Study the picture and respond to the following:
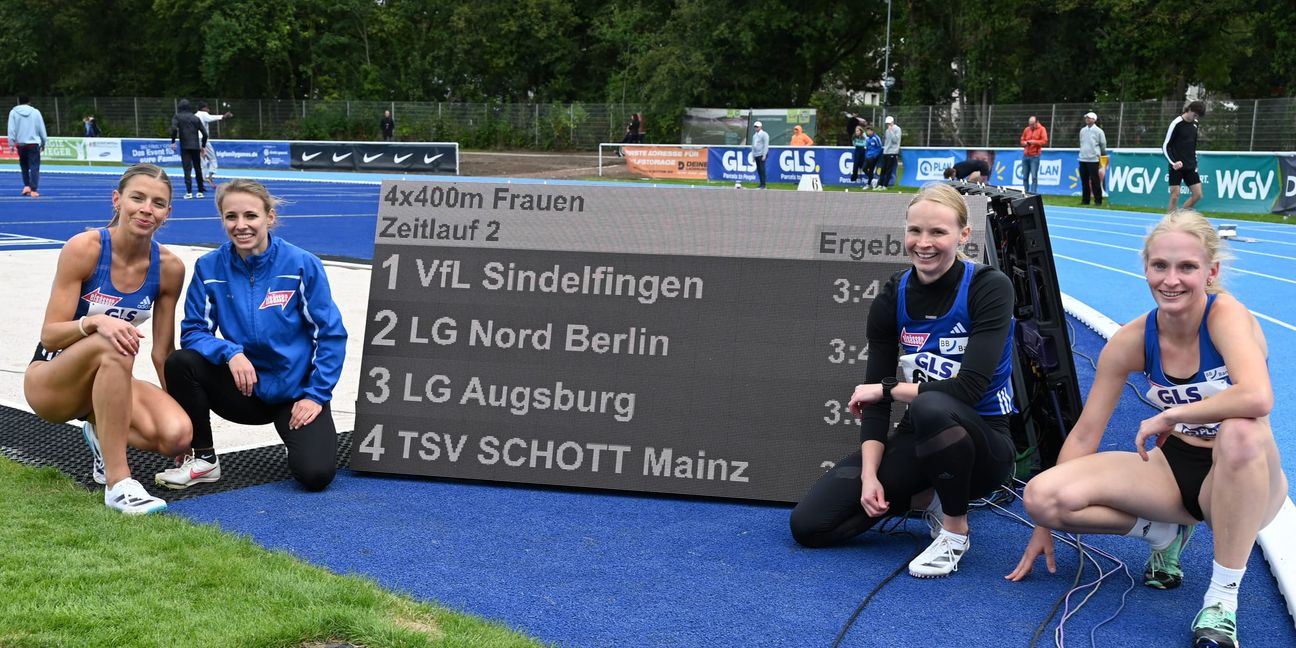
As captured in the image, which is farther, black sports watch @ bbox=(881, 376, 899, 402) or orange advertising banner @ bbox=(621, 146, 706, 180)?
orange advertising banner @ bbox=(621, 146, 706, 180)

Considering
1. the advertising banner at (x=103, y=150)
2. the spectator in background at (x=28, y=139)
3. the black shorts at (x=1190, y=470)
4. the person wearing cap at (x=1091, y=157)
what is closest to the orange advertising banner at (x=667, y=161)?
the person wearing cap at (x=1091, y=157)

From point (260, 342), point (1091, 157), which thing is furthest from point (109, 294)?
point (1091, 157)

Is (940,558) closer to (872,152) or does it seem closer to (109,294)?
(109,294)

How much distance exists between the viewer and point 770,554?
4.48 meters

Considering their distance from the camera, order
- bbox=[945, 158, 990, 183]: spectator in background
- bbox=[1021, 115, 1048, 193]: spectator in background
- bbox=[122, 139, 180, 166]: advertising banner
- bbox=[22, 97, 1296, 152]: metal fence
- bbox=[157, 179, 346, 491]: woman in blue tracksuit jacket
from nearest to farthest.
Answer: bbox=[157, 179, 346, 491]: woman in blue tracksuit jacket
bbox=[945, 158, 990, 183]: spectator in background
bbox=[1021, 115, 1048, 193]: spectator in background
bbox=[22, 97, 1296, 152]: metal fence
bbox=[122, 139, 180, 166]: advertising banner

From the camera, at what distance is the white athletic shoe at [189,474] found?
5094 millimetres

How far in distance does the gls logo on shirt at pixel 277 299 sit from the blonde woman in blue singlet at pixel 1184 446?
3231 mm

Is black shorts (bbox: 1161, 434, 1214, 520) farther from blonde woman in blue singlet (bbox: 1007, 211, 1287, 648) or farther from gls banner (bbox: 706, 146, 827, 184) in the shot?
gls banner (bbox: 706, 146, 827, 184)

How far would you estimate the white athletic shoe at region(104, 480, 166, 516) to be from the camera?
4.63 m

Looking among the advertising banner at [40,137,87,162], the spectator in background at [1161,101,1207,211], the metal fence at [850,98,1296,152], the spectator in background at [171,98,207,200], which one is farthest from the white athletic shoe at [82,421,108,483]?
the advertising banner at [40,137,87,162]

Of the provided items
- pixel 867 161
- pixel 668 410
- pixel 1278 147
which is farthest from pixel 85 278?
pixel 1278 147

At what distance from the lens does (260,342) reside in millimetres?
5105

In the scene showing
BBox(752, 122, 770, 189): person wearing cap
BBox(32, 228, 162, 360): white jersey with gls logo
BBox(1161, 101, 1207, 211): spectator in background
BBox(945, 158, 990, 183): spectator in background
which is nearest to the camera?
BBox(32, 228, 162, 360): white jersey with gls logo

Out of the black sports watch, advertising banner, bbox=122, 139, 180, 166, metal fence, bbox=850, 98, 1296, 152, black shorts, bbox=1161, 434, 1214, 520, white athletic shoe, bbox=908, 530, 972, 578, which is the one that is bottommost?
white athletic shoe, bbox=908, 530, 972, 578
